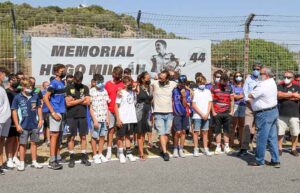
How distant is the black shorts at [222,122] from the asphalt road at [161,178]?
122 cm

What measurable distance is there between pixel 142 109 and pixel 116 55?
12.4 ft

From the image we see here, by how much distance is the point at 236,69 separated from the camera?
13.2m

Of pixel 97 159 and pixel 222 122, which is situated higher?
pixel 222 122

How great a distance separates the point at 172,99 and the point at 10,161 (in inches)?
133

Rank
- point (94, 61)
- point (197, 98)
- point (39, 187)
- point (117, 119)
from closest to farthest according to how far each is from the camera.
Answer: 1. point (39, 187)
2. point (117, 119)
3. point (197, 98)
4. point (94, 61)

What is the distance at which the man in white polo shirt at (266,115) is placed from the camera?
A: 306 inches

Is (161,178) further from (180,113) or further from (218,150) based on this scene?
(218,150)

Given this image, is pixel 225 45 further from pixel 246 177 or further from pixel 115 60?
pixel 246 177

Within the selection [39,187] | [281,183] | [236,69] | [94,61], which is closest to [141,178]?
[39,187]

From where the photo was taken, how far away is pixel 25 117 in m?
7.60

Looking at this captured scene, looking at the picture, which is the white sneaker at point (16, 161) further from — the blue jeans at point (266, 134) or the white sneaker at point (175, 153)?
the blue jeans at point (266, 134)

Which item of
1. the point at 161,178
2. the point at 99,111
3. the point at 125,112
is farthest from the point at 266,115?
the point at 99,111

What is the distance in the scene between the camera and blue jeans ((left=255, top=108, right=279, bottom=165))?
780 centimetres

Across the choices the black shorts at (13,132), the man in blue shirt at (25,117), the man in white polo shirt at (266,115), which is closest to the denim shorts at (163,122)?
the man in white polo shirt at (266,115)
